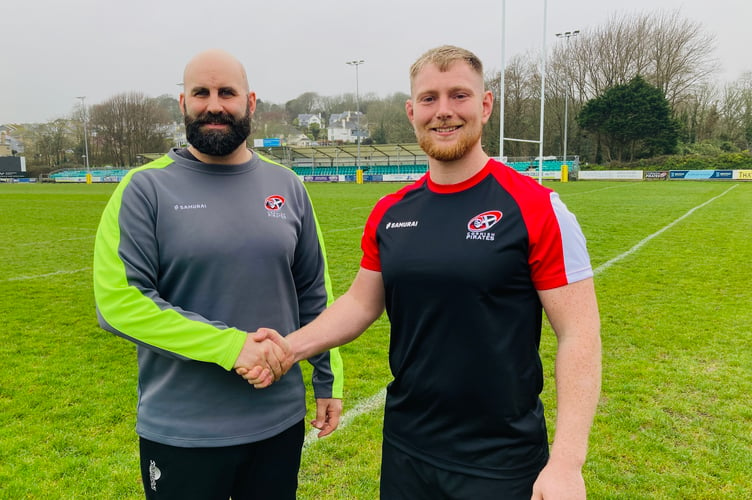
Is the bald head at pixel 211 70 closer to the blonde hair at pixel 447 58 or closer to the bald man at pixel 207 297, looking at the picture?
the bald man at pixel 207 297

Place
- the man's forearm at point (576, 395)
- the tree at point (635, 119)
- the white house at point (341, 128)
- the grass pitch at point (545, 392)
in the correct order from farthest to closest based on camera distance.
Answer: the white house at point (341, 128) < the tree at point (635, 119) < the grass pitch at point (545, 392) < the man's forearm at point (576, 395)

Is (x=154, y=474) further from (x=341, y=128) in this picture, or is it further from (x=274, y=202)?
(x=341, y=128)

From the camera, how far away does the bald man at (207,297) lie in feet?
6.07

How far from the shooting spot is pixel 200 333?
183cm

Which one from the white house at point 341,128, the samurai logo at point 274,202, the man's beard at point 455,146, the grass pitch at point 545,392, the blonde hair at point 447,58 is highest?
the white house at point 341,128

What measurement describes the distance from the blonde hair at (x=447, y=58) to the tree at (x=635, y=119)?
55.2 meters

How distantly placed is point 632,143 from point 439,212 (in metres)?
57.5

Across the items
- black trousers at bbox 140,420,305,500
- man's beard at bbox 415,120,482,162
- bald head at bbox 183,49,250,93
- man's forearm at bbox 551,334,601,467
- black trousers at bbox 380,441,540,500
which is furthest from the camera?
bald head at bbox 183,49,250,93

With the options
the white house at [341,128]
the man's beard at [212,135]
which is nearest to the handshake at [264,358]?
the man's beard at [212,135]

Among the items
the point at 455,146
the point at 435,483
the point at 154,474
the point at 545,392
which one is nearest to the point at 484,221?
the point at 455,146

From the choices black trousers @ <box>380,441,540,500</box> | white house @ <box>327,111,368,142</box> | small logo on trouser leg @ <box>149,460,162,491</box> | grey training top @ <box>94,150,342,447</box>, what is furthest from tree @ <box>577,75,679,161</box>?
white house @ <box>327,111,368,142</box>

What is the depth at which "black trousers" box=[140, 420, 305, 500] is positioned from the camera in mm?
1963

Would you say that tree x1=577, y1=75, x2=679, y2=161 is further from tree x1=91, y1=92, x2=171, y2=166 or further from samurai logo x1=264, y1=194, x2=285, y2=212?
tree x1=91, y1=92, x2=171, y2=166

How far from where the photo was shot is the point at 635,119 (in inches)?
1986
